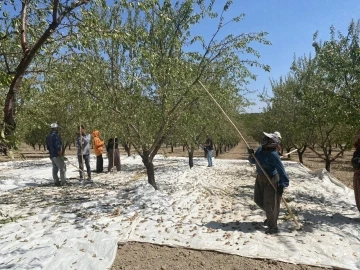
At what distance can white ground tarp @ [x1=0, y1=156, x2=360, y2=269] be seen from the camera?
4535 millimetres

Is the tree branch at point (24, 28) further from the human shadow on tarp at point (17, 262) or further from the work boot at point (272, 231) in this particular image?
the work boot at point (272, 231)

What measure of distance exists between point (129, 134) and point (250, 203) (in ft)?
12.0

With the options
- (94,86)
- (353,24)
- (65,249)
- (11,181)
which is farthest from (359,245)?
(11,181)

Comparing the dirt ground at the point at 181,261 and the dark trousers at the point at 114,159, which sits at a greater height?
the dark trousers at the point at 114,159

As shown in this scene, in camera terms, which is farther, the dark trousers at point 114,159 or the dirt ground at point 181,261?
the dark trousers at point 114,159

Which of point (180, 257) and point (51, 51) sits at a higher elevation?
point (51, 51)

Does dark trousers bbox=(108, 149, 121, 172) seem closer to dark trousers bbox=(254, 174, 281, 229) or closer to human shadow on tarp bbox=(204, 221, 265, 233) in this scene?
human shadow on tarp bbox=(204, 221, 265, 233)

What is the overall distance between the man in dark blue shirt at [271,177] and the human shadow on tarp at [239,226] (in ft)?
0.88

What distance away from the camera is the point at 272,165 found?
555 centimetres

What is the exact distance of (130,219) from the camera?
6.06m

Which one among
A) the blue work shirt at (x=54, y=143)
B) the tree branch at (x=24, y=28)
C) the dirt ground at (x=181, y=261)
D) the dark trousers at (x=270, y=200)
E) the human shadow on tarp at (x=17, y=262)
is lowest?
the dirt ground at (x=181, y=261)

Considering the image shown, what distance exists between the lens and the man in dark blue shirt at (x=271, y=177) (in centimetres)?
547

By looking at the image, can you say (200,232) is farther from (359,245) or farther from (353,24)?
(353,24)

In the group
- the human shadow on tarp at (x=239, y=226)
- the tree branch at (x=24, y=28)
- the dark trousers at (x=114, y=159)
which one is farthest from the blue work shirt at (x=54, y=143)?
the tree branch at (x=24, y=28)
